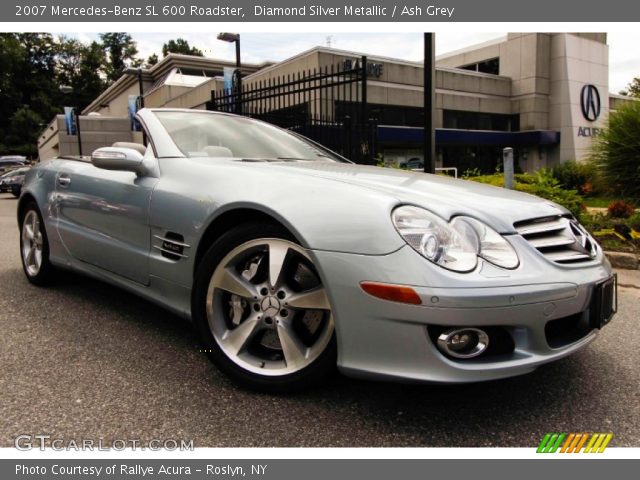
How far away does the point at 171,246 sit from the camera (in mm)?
2736

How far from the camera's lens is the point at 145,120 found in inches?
129

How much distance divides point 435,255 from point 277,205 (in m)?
0.72

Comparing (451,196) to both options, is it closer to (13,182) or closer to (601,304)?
(601,304)

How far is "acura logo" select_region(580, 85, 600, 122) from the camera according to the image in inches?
1180

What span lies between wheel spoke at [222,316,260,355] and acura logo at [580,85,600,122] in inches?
1273

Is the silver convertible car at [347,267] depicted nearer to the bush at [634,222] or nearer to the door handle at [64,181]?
the door handle at [64,181]

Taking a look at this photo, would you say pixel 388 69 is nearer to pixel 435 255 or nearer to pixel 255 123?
pixel 255 123

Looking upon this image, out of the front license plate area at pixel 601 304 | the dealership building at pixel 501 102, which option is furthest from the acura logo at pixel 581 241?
the dealership building at pixel 501 102

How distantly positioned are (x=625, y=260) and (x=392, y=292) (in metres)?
4.34

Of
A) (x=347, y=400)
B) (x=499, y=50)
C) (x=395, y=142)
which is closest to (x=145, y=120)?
(x=347, y=400)

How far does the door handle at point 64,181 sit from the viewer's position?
3.71 m

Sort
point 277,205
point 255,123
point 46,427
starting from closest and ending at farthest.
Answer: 1. point 46,427
2. point 277,205
3. point 255,123

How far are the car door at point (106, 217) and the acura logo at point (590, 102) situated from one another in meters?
31.8

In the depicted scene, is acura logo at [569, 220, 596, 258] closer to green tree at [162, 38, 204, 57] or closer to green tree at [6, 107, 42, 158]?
green tree at [6, 107, 42, 158]
